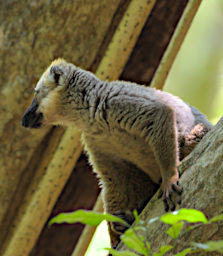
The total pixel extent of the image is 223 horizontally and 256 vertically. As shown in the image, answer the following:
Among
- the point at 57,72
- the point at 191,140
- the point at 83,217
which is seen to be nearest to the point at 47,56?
the point at 57,72

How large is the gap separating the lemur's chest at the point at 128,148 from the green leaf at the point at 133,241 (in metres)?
2.29

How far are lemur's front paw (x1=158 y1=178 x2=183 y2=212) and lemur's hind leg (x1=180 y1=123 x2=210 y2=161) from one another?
2.36 feet

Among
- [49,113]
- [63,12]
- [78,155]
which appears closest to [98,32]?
[63,12]

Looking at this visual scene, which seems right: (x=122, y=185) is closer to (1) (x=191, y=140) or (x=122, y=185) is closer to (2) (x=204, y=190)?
(1) (x=191, y=140)

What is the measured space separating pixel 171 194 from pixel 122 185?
119 centimetres

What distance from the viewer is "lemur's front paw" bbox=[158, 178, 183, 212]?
2.81 m

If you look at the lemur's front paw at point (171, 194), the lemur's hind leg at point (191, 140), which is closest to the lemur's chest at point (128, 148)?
the lemur's hind leg at point (191, 140)

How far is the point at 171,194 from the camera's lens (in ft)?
9.38

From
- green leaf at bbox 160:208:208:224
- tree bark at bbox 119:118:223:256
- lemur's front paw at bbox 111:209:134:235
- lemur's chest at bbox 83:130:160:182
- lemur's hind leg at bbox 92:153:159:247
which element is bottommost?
lemur's front paw at bbox 111:209:134:235

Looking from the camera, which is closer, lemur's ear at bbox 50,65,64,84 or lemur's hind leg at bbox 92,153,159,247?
lemur's hind leg at bbox 92,153,159,247

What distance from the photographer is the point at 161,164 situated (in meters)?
3.39

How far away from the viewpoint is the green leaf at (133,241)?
58.1 inches

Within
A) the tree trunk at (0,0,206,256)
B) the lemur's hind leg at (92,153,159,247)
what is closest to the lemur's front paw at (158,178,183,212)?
the lemur's hind leg at (92,153,159,247)

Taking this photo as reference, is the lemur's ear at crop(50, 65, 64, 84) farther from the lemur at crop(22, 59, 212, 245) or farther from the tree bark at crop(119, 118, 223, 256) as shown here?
the tree bark at crop(119, 118, 223, 256)
